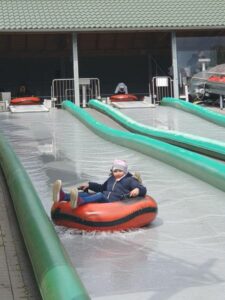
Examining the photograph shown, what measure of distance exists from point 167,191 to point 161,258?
2447 millimetres

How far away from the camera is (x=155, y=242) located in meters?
5.29

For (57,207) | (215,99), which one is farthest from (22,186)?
(215,99)

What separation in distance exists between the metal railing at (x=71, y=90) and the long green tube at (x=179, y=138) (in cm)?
436

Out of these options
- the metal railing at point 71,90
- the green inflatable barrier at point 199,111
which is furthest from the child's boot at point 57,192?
the metal railing at point 71,90

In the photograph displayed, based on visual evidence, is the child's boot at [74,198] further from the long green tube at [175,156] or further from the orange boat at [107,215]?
the long green tube at [175,156]

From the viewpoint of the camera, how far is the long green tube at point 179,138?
34.5 ft

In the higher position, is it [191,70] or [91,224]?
[191,70]

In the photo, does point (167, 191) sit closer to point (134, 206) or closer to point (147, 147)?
point (134, 206)

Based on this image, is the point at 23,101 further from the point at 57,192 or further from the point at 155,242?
the point at 155,242

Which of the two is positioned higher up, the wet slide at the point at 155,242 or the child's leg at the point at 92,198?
the child's leg at the point at 92,198

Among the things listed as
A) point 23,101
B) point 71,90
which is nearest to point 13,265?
point 23,101

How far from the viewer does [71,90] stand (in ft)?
67.5

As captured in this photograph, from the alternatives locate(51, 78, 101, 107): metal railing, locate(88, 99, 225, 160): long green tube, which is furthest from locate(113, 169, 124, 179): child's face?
locate(51, 78, 101, 107): metal railing

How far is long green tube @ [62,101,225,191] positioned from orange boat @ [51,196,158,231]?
2.00 metres
